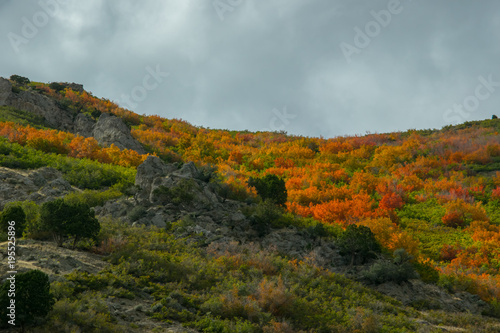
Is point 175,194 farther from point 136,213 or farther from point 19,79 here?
point 19,79

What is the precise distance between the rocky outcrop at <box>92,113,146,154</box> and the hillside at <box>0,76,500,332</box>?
0.13 m

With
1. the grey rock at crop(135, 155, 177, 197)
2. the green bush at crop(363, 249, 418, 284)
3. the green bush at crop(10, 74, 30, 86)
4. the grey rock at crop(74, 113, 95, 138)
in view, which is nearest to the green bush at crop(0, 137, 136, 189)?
the grey rock at crop(135, 155, 177, 197)

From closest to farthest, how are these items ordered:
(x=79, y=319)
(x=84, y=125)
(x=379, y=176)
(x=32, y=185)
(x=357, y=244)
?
(x=79, y=319)
(x=357, y=244)
(x=32, y=185)
(x=379, y=176)
(x=84, y=125)

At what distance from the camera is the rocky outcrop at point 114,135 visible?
30.6 meters

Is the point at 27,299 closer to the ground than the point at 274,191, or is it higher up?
closer to the ground

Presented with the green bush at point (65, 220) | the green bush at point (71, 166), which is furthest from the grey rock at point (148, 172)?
the green bush at point (65, 220)

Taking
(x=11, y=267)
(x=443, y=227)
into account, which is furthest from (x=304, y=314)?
(x=443, y=227)

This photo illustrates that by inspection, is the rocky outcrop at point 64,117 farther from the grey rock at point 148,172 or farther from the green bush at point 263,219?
the green bush at point 263,219

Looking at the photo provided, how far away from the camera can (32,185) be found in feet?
57.7

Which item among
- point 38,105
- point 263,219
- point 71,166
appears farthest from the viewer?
point 38,105

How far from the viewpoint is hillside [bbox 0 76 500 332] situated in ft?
27.5

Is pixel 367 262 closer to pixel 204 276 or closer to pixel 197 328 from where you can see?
pixel 204 276

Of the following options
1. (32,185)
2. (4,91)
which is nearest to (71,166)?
(32,185)

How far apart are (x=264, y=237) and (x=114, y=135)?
20.5 meters
